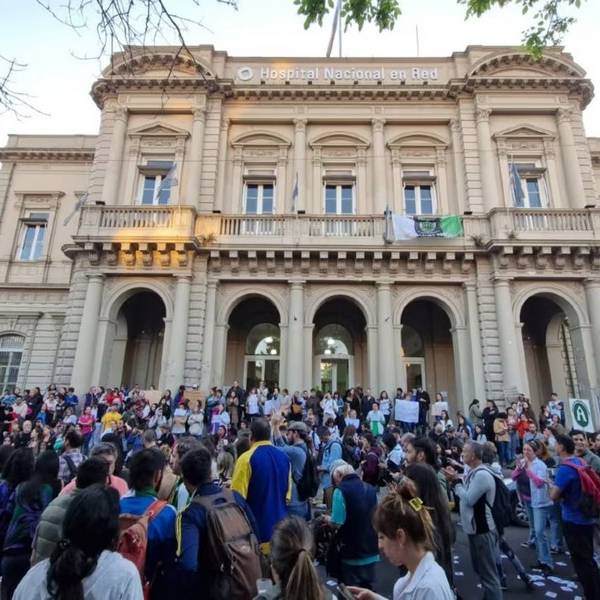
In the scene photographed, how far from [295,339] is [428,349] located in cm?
666

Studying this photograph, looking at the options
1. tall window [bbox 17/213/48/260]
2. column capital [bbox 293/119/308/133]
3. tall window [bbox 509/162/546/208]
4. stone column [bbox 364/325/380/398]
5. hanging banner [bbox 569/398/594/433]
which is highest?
column capital [bbox 293/119/308/133]

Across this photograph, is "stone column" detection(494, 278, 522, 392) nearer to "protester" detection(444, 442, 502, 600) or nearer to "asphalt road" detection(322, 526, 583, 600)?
"asphalt road" detection(322, 526, 583, 600)

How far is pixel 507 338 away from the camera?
16.3 meters

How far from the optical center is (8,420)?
44.5ft

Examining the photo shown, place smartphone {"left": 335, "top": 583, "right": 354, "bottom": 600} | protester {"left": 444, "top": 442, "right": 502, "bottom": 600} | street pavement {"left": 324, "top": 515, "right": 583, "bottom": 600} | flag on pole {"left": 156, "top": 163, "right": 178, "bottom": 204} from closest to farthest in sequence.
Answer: smartphone {"left": 335, "top": 583, "right": 354, "bottom": 600} < protester {"left": 444, "top": 442, "right": 502, "bottom": 600} < street pavement {"left": 324, "top": 515, "right": 583, "bottom": 600} < flag on pole {"left": 156, "top": 163, "right": 178, "bottom": 204}

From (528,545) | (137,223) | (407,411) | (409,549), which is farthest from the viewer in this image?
(137,223)

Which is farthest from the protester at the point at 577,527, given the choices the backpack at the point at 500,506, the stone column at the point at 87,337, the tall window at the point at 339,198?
the stone column at the point at 87,337

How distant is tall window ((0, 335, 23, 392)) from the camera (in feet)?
65.1

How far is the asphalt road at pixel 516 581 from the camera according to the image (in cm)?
536

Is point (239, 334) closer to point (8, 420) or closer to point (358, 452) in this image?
point (8, 420)

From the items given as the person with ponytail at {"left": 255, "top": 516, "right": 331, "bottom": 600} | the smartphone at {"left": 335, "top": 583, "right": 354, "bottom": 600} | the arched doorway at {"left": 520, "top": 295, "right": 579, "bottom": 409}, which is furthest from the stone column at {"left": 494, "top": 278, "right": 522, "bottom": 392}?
the person with ponytail at {"left": 255, "top": 516, "right": 331, "bottom": 600}

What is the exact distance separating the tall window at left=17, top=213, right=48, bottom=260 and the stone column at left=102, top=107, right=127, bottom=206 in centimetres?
651

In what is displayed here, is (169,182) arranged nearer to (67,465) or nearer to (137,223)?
(137,223)

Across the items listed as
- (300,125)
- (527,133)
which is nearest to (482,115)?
(527,133)
